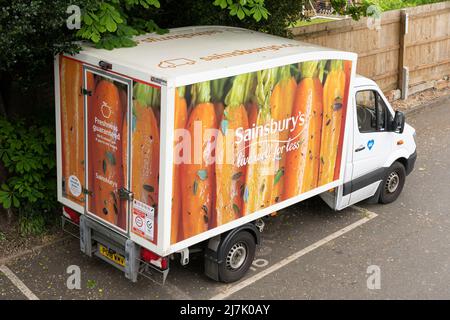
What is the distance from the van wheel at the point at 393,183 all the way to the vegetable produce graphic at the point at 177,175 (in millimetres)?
4090

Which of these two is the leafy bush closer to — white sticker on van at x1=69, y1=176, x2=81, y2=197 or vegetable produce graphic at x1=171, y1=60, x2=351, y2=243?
white sticker on van at x1=69, y1=176, x2=81, y2=197

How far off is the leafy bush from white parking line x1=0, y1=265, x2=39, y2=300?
693mm

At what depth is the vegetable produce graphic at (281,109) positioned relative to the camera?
23.4 ft

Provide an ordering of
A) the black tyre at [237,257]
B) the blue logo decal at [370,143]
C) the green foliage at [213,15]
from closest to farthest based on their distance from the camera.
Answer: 1. the black tyre at [237,257]
2. the blue logo decal at [370,143]
3. the green foliage at [213,15]

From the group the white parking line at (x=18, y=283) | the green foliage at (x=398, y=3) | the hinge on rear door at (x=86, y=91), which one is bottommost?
the white parking line at (x=18, y=283)

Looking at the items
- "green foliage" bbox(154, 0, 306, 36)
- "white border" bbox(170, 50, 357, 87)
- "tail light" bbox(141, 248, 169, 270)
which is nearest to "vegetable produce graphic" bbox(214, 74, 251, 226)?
"white border" bbox(170, 50, 357, 87)

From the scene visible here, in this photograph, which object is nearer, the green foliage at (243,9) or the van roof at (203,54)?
the van roof at (203,54)

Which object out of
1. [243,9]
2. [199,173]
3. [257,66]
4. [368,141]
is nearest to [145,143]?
[199,173]

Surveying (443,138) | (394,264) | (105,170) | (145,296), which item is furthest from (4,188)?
(443,138)

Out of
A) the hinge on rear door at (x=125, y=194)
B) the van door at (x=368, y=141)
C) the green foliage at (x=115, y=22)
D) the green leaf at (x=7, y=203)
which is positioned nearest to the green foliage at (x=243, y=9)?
the green foliage at (x=115, y=22)

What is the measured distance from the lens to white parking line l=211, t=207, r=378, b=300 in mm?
7454

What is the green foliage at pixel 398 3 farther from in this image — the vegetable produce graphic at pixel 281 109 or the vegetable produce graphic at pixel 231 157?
the vegetable produce graphic at pixel 231 157

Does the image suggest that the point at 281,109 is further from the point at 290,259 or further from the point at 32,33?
the point at 32,33

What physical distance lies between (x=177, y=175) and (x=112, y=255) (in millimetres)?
1486
